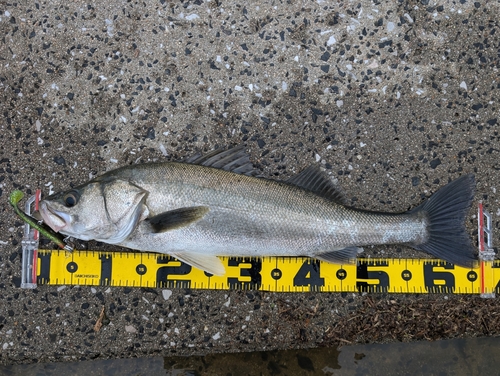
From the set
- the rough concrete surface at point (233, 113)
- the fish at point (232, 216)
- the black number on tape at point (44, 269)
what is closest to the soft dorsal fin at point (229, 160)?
the fish at point (232, 216)

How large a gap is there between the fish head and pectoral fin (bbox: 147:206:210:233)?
4.3 inches

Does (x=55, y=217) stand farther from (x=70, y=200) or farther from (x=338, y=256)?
(x=338, y=256)

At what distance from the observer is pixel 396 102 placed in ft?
11.0

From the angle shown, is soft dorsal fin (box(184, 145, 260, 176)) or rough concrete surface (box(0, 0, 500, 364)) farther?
rough concrete surface (box(0, 0, 500, 364))

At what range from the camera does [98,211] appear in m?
2.76

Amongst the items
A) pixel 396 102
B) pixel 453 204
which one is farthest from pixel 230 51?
pixel 453 204

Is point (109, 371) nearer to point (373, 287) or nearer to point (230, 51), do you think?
point (373, 287)

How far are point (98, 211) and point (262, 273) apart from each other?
1440 millimetres

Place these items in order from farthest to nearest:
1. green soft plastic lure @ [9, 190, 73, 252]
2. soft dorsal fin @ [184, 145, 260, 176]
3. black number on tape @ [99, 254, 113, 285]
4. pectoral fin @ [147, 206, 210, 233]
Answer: black number on tape @ [99, 254, 113, 285] → soft dorsal fin @ [184, 145, 260, 176] → green soft plastic lure @ [9, 190, 73, 252] → pectoral fin @ [147, 206, 210, 233]

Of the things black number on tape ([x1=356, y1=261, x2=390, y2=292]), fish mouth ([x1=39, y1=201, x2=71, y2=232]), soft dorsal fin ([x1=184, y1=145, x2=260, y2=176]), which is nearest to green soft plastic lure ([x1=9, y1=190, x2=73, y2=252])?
fish mouth ([x1=39, y1=201, x2=71, y2=232])

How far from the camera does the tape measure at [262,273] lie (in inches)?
127

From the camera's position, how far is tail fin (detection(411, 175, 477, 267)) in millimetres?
3021

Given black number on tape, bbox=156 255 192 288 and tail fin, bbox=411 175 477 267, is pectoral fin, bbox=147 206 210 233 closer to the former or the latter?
black number on tape, bbox=156 255 192 288

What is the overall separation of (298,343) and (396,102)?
230cm
